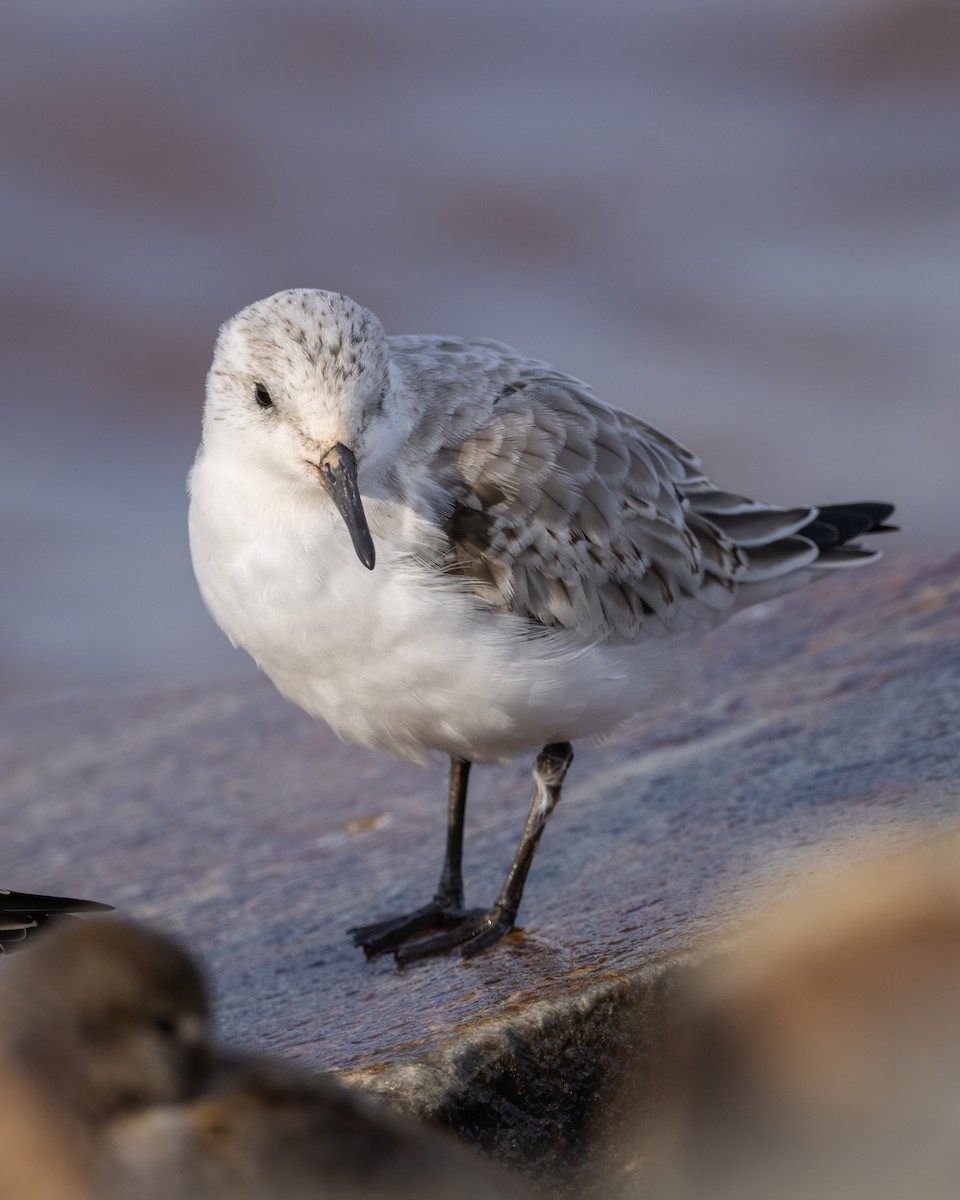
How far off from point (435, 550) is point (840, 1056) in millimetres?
2248

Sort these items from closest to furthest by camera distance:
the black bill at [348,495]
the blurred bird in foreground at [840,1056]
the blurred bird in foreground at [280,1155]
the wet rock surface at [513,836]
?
1. the blurred bird in foreground at [280,1155]
2. the blurred bird in foreground at [840,1056]
3. the wet rock surface at [513,836]
4. the black bill at [348,495]

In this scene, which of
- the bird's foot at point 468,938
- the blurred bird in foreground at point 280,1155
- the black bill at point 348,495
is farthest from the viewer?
the bird's foot at point 468,938

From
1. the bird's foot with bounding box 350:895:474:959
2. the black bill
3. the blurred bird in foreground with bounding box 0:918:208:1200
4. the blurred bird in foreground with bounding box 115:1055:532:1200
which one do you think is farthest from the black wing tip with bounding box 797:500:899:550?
the blurred bird in foreground with bounding box 0:918:208:1200

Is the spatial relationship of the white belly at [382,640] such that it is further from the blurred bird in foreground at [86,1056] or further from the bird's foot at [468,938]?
the blurred bird in foreground at [86,1056]

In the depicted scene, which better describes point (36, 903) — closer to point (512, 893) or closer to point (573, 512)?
point (512, 893)

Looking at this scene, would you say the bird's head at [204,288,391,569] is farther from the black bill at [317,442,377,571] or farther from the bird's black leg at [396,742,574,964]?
the bird's black leg at [396,742,574,964]

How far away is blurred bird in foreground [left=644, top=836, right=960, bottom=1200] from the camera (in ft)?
10.2

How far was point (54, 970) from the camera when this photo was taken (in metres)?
3.00

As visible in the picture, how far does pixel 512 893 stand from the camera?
18.0 feet

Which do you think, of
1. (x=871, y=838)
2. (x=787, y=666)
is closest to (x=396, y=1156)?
(x=871, y=838)

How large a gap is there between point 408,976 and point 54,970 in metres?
2.43

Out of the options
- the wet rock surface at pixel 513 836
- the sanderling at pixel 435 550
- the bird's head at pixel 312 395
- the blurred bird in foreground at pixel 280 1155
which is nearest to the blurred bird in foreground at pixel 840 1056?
the wet rock surface at pixel 513 836

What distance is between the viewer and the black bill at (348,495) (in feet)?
15.9

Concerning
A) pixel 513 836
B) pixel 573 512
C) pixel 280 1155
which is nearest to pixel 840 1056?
pixel 280 1155
